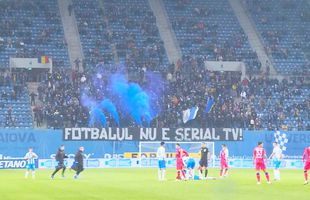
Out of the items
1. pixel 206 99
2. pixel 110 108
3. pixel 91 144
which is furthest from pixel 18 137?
pixel 206 99

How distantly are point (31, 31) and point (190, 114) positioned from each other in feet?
64.3

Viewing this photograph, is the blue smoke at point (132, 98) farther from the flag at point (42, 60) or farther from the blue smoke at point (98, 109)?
the flag at point (42, 60)

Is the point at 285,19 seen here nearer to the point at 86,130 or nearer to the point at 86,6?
the point at 86,6

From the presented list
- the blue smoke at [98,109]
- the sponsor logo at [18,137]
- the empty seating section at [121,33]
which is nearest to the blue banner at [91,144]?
the sponsor logo at [18,137]

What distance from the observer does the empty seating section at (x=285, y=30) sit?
79.4 m

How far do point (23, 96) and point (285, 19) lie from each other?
112ft

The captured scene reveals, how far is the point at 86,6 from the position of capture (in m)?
81.6

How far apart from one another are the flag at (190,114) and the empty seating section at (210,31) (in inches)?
438

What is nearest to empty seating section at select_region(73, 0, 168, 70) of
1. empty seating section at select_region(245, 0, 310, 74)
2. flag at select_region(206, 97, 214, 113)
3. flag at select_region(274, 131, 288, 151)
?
flag at select_region(206, 97, 214, 113)

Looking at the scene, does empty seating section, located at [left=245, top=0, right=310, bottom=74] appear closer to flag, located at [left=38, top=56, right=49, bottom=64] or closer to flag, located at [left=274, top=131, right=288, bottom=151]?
flag, located at [left=274, top=131, right=288, bottom=151]

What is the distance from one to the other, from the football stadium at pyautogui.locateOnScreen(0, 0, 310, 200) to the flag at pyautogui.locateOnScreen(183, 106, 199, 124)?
102 mm

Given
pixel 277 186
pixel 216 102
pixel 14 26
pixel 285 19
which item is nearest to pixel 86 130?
pixel 216 102

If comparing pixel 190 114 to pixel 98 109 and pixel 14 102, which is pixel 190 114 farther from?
pixel 14 102

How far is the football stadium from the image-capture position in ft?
206
